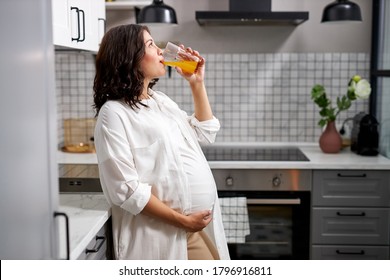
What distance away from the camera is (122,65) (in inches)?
68.7

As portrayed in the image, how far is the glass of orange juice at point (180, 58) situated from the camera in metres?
1.84

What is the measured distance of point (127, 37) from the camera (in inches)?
69.0

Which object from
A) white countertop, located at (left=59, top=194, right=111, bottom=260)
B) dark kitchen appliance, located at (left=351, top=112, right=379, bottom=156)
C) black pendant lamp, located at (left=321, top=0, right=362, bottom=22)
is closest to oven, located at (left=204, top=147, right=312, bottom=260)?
dark kitchen appliance, located at (left=351, top=112, right=379, bottom=156)

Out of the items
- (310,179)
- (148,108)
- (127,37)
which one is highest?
(127,37)

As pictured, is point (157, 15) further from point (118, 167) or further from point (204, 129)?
point (118, 167)

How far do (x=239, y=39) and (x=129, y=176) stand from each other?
6.31 feet

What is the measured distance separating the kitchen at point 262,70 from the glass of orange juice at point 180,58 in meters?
1.50

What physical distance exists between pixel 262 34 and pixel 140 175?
1.90 metres

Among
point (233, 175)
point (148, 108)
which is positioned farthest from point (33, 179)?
point (233, 175)

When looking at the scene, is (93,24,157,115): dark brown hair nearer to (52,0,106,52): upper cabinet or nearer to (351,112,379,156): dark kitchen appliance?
(52,0,106,52): upper cabinet

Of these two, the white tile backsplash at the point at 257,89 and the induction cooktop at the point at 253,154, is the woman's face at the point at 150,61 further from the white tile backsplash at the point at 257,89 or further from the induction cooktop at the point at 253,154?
the white tile backsplash at the point at 257,89

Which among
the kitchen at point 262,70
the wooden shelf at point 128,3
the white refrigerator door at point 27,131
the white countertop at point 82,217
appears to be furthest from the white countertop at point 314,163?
the white refrigerator door at point 27,131

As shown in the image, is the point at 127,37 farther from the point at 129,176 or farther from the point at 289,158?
the point at 289,158

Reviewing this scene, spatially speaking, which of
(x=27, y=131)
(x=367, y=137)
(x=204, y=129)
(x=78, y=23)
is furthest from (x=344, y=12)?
(x=27, y=131)
